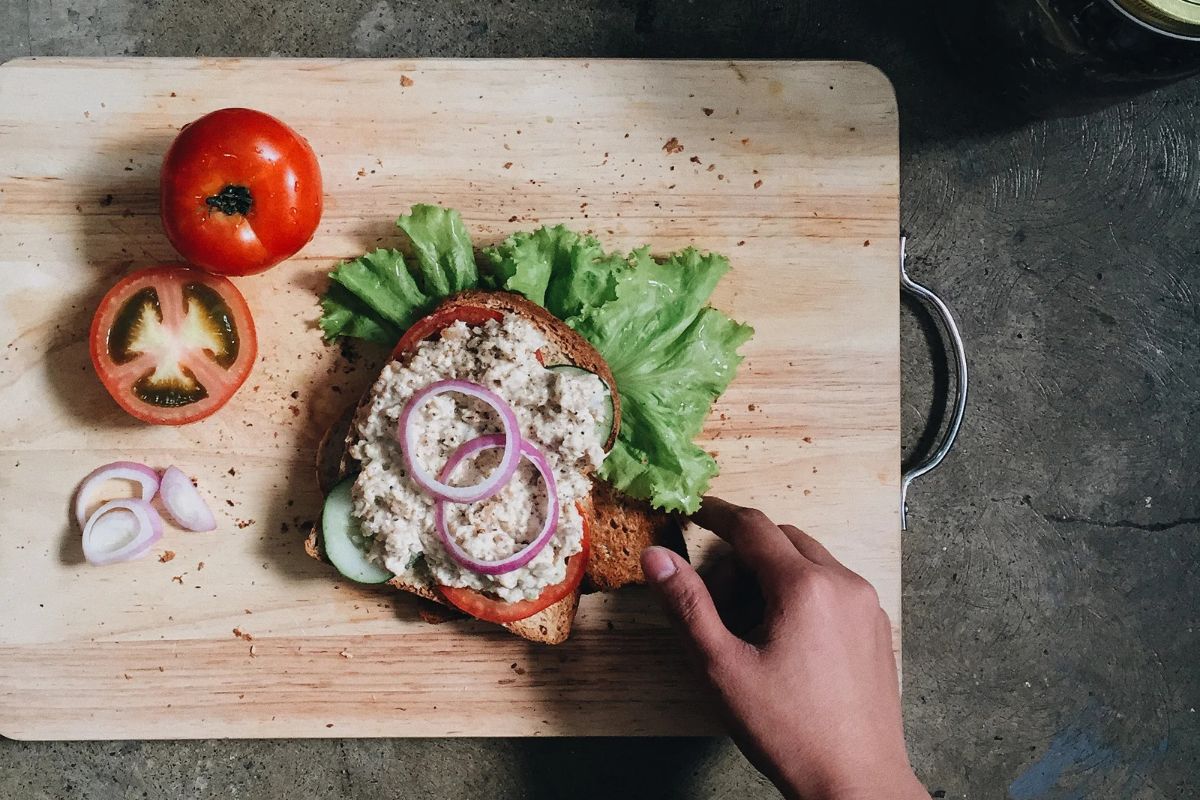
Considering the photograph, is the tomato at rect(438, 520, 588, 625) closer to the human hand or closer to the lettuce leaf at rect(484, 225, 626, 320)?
the human hand

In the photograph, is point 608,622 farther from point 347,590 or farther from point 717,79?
point 717,79

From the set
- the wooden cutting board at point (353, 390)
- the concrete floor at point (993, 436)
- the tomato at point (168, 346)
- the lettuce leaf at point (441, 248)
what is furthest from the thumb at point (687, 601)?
the tomato at point (168, 346)

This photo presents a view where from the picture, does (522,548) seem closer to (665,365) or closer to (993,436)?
(665,365)

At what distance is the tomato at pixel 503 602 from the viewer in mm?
2553

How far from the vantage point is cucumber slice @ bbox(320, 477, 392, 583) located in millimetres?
2559

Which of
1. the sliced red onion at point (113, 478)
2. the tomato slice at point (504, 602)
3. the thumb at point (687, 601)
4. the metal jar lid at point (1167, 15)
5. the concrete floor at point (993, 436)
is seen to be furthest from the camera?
the concrete floor at point (993, 436)

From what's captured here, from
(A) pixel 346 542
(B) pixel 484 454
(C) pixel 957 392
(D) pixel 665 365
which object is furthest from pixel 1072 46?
(A) pixel 346 542

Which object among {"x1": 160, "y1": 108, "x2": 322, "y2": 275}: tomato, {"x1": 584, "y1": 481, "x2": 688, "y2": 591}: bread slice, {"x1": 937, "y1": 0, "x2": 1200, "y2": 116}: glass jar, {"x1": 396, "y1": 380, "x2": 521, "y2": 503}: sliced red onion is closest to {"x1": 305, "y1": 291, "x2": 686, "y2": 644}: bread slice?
{"x1": 584, "y1": 481, "x2": 688, "y2": 591}: bread slice

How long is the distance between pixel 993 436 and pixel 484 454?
1832 mm

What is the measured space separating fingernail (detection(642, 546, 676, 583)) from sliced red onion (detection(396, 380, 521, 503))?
1.63 ft

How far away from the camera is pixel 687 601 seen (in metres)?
2.47

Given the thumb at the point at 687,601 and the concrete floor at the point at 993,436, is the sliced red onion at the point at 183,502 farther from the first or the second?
the thumb at the point at 687,601

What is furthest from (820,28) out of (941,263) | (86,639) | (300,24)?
(86,639)

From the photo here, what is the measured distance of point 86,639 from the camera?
112 inches
